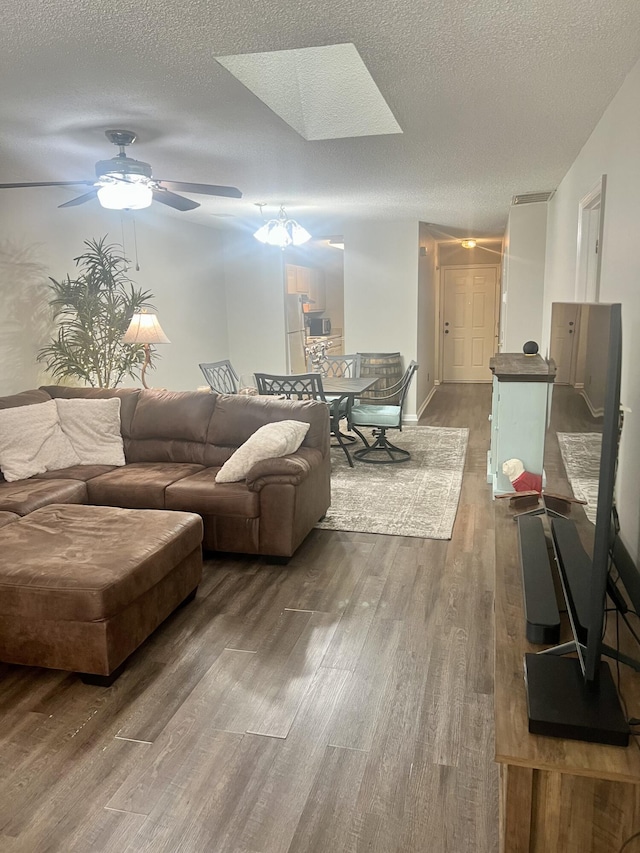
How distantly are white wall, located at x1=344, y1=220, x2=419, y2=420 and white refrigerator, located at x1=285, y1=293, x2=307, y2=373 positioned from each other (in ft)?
3.00


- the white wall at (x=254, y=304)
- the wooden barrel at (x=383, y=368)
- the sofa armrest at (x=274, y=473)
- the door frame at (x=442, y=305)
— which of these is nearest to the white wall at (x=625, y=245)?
the sofa armrest at (x=274, y=473)

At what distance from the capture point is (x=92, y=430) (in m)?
4.05

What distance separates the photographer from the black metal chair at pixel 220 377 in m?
5.76

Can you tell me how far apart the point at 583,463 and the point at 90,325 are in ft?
12.9

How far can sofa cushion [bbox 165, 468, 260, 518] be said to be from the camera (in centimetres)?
337

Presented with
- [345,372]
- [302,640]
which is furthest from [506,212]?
[302,640]

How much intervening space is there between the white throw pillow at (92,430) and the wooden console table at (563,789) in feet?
10.6

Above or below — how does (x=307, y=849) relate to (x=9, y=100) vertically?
below

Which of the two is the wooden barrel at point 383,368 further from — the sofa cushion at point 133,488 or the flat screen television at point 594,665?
the flat screen television at point 594,665

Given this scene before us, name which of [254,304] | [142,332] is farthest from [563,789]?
[254,304]

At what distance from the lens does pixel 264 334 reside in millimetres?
8008

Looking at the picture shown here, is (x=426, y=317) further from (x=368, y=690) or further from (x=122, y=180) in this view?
(x=368, y=690)

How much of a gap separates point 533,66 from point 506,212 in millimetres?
4182

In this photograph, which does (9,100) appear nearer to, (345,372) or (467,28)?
(467,28)
